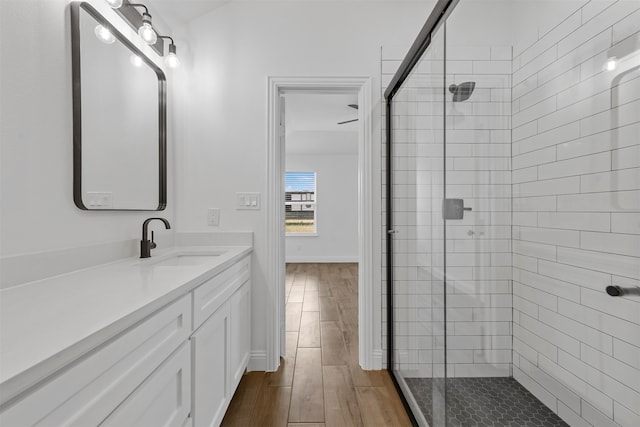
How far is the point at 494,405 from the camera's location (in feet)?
3.69

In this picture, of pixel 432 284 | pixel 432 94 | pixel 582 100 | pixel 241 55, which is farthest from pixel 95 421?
pixel 241 55

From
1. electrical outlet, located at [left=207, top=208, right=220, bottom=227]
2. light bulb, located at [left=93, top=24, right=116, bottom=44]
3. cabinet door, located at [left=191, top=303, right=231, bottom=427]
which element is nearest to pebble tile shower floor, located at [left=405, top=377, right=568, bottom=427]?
cabinet door, located at [left=191, top=303, right=231, bottom=427]

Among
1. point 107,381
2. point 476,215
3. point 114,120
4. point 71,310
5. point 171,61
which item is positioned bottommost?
point 107,381

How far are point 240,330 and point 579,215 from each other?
67.9 inches

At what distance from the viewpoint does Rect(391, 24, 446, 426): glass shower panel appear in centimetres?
136

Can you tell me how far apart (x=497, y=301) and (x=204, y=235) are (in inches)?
71.1

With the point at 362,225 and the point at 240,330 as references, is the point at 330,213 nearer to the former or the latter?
the point at 362,225

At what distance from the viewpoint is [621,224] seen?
2.61 ft

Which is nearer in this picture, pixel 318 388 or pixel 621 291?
pixel 621 291

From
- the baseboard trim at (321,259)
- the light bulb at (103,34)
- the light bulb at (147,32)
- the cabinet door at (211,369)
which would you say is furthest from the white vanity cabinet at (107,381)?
the baseboard trim at (321,259)

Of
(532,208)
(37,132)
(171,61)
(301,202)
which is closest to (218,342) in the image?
(37,132)

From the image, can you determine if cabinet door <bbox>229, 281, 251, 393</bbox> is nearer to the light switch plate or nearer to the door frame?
the door frame

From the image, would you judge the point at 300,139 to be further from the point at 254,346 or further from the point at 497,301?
the point at 497,301

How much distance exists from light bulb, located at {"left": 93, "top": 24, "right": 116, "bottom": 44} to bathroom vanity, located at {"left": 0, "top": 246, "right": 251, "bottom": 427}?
3.54 ft
